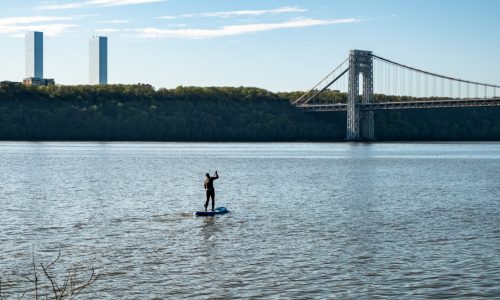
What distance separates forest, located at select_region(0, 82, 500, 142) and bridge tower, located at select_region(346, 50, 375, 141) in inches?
394

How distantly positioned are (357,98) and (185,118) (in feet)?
128

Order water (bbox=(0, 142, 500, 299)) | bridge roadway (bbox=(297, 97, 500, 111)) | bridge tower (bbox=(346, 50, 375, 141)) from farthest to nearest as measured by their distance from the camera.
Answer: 1. bridge tower (bbox=(346, 50, 375, 141))
2. bridge roadway (bbox=(297, 97, 500, 111))
3. water (bbox=(0, 142, 500, 299))

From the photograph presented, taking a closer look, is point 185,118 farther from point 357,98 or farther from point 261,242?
point 261,242

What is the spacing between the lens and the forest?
572 feet

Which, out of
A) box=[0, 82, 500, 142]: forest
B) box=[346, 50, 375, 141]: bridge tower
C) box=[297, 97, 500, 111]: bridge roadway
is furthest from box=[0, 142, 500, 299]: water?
box=[0, 82, 500, 142]: forest

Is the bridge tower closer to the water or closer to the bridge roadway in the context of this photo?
the bridge roadway

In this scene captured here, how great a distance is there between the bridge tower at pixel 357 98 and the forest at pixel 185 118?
10017 millimetres

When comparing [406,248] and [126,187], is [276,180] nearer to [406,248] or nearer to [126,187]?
[126,187]

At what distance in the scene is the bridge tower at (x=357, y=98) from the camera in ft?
547

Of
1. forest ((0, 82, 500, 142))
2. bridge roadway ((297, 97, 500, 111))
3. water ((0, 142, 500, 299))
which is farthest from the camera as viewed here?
forest ((0, 82, 500, 142))

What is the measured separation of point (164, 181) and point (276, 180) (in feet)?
24.9

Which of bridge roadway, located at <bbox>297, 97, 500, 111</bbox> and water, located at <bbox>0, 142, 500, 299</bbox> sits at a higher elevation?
bridge roadway, located at <bbox>297, 97, 500, 111</bbox>

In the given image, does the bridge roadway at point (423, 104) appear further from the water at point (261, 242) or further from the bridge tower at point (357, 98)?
the water at point (261, 242)

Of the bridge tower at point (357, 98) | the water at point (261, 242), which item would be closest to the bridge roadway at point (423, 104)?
the bridge tower at point (357, 98)
